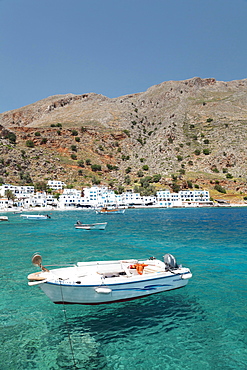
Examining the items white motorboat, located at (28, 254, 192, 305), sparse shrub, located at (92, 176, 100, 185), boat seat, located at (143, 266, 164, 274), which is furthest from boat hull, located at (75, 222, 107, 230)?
sparse shrub, located at (92, 176, 100, 185)

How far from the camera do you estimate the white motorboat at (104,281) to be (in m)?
10.8

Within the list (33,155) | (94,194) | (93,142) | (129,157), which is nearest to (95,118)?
(93,142)

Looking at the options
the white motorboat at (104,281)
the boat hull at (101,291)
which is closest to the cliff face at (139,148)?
the white motorboat at (104,281)

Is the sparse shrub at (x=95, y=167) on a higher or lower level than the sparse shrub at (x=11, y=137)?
lower

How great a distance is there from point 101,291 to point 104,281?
473 millimetres

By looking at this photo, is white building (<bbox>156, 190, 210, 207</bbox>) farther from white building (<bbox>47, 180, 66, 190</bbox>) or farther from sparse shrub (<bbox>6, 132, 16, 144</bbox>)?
sparse shrub (<bbox>6, 132, 16, 144</bbox>)

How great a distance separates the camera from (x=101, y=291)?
10820 mm

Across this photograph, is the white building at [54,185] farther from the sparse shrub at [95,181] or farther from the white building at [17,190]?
the sparse shrub at [95,181]

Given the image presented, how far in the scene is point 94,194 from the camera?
11400cm

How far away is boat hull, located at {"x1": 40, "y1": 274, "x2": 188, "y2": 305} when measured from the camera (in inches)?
427

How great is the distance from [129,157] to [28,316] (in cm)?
14994

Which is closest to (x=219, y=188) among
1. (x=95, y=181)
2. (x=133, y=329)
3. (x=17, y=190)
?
(x=95, y=181)

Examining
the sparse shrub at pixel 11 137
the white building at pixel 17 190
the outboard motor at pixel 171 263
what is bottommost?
the outboard motor at pixel 171 263

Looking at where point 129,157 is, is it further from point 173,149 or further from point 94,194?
point 94,194
